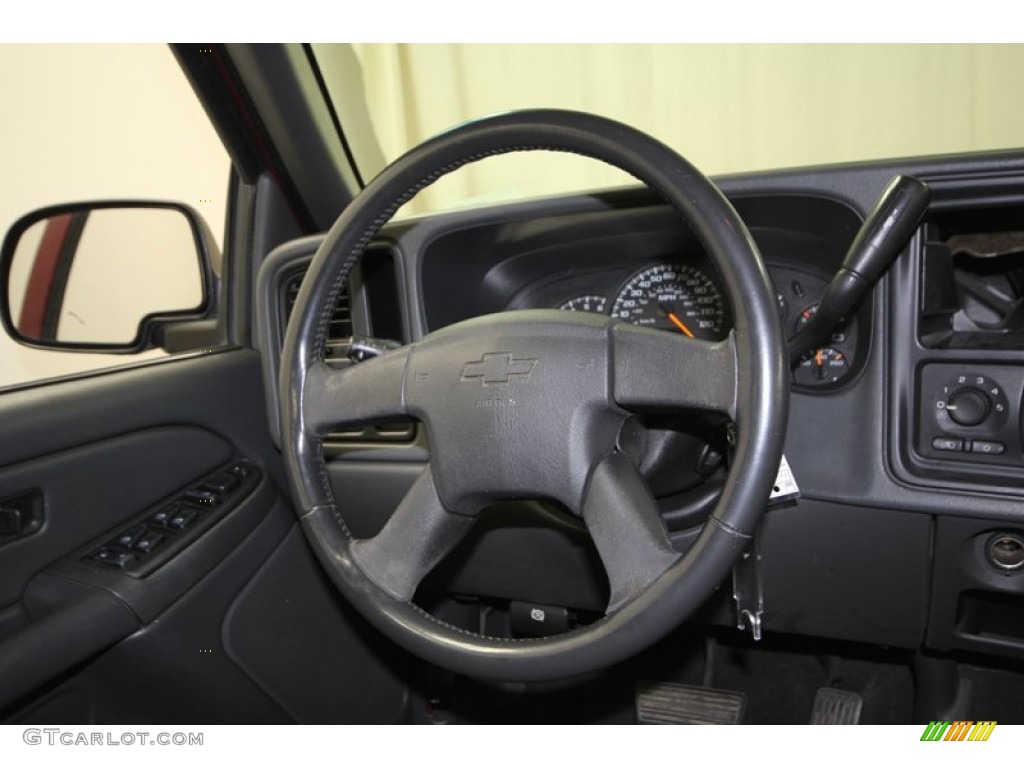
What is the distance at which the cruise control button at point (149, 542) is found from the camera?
3.52 ft

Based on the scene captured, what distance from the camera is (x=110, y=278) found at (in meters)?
1.73

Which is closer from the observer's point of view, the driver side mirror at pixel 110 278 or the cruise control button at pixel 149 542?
the cruise control button at pixel 149 542

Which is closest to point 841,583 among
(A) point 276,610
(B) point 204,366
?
(A) point 276,610

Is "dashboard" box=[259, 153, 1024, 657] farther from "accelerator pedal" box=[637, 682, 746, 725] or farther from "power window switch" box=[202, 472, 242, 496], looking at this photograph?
"accelerator pedal" box=[637, 682, 746, 725]

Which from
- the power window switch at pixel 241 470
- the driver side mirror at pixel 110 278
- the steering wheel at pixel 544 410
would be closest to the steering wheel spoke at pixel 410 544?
the steering wheel at pixel 544 410

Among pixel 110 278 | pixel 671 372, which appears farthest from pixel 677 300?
pixel 110 278

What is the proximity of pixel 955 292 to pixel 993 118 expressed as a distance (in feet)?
2.51

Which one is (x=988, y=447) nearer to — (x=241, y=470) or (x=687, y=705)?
(x=687, y=705)

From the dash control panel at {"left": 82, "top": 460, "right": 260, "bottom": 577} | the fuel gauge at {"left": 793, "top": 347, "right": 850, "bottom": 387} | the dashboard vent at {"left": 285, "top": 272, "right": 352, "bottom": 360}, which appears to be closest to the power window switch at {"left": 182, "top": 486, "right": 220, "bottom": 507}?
the dash control panel at {"left": 82, "top": 460, "right": 260, "bottom": 577}

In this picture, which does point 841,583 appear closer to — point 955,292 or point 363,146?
point 955,292

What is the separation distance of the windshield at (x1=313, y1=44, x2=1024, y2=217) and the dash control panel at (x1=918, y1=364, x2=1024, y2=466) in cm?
72

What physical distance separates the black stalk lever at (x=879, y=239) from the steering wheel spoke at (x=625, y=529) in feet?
1.01

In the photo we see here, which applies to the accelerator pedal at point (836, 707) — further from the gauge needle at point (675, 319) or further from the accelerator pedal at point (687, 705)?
the gauge needle at point (675, 319)

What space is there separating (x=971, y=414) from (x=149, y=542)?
3.67ft
